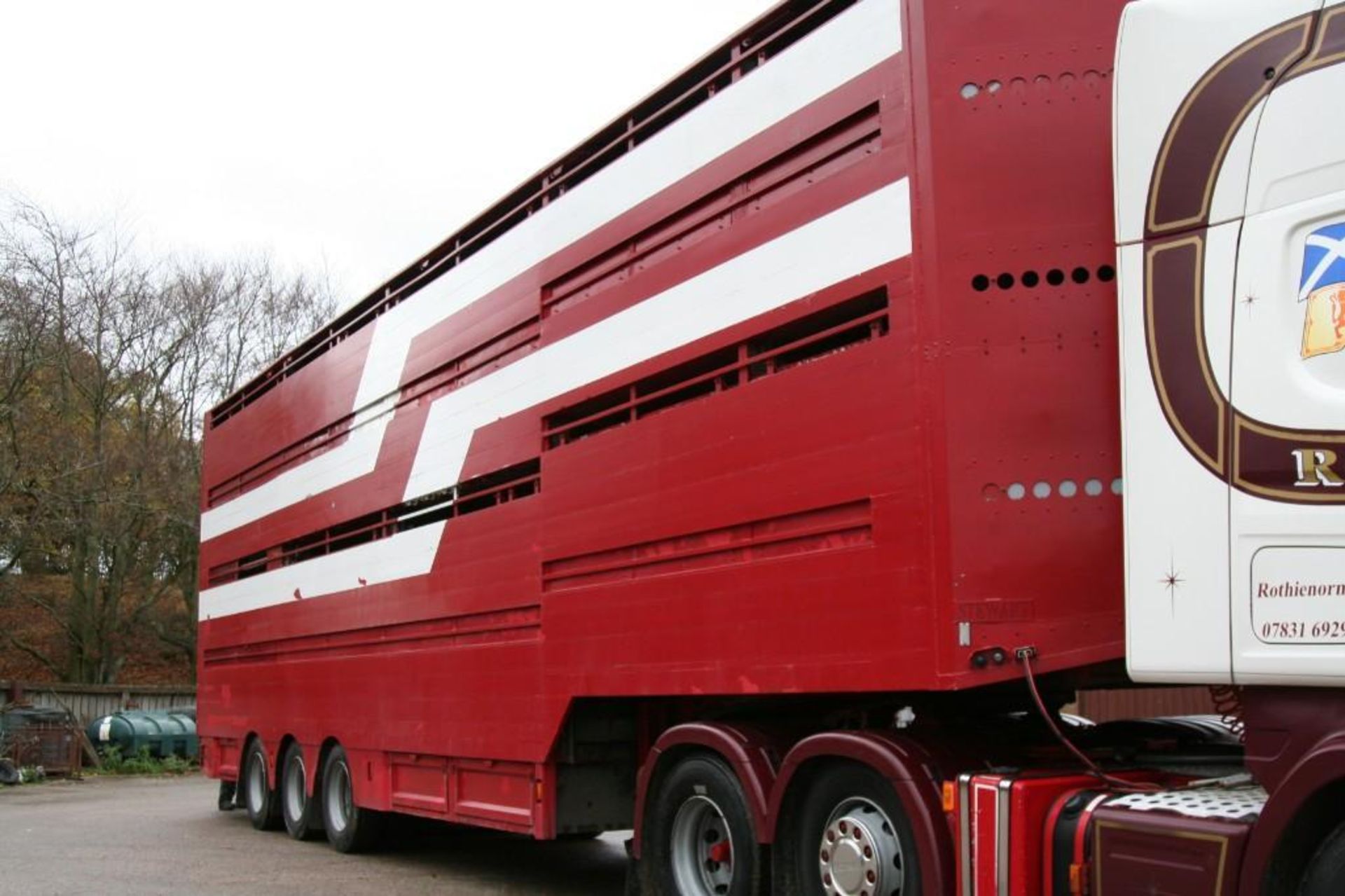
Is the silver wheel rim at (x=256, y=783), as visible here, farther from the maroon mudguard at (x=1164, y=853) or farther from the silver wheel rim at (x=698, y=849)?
the maroon mudguard at (x=1164, y=853)

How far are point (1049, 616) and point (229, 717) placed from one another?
11.4 meters

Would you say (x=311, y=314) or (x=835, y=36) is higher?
(x=311, y=314)

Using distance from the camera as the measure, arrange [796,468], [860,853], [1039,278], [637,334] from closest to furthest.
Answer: [1039,278] → [860,853] → [796,468] → [637,334]

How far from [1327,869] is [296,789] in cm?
1045

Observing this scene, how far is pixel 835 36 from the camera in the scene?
20.4 ft

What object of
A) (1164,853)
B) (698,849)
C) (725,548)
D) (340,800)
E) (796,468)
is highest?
(796,468)

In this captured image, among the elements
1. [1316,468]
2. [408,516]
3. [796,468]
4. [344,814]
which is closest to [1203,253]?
[1316,468]

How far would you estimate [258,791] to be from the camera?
45.2 feet

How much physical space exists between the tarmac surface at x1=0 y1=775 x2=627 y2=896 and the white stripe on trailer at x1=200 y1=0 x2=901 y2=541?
2.82 m

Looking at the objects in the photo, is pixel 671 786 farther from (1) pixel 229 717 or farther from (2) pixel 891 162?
(1) pixel 229 717

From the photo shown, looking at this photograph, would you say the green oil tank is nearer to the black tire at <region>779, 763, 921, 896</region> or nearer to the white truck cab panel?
the black tire at <region>779, 763, 921, 896</region>

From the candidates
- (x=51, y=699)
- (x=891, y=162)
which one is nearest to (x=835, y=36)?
(x=891, y=162)

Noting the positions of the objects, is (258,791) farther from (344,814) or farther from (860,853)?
(860,853)

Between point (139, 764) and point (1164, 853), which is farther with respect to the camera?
point (139, 764)
